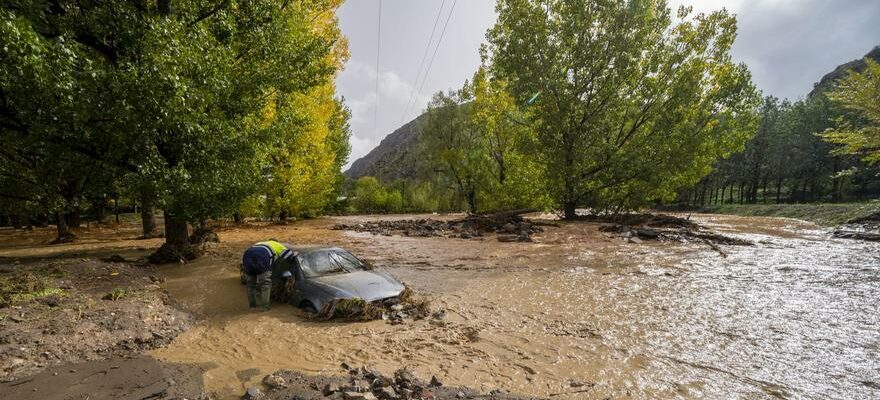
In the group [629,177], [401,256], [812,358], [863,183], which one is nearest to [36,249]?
[401,256]

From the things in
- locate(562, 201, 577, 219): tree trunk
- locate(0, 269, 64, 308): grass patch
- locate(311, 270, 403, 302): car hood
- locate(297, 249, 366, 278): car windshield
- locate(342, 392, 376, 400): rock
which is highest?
locate(562, 201, 577, 219): tree trunk

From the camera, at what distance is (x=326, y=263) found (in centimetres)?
821

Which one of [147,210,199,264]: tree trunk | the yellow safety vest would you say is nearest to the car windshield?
the yellow safety vest

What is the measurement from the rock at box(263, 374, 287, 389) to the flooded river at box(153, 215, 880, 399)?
219 millimetres

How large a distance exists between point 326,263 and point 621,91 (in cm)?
2007

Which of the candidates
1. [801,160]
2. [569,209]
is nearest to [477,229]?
[569,209]

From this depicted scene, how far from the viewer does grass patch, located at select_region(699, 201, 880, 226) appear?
74.8 ft

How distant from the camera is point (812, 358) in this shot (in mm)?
5277

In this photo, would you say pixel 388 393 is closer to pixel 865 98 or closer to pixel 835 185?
pixel 865 98

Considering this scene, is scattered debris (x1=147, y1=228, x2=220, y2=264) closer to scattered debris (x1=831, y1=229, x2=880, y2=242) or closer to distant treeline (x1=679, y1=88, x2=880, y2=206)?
scattered debris (x1=831, y1=229, x2=880, y2=242)

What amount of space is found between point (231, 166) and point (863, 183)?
73.8 meters

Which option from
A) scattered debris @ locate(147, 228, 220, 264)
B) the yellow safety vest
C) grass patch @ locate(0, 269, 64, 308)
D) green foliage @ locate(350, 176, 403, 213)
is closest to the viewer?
grass patch @ locate(0, 269, 64, 308)

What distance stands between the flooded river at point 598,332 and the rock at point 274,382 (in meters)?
0.22

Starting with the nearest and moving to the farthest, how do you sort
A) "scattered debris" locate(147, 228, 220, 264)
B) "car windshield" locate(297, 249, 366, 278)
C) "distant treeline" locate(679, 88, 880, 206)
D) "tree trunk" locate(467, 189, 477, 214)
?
"car windshield" locate(297, 249, 366, 278)
"scattered debris" locate(147, 228, 220, 264)
"tree trunk" locate(467, 189, 477, 214)
"distant treeline" locate(679, 88, 880, 206)
